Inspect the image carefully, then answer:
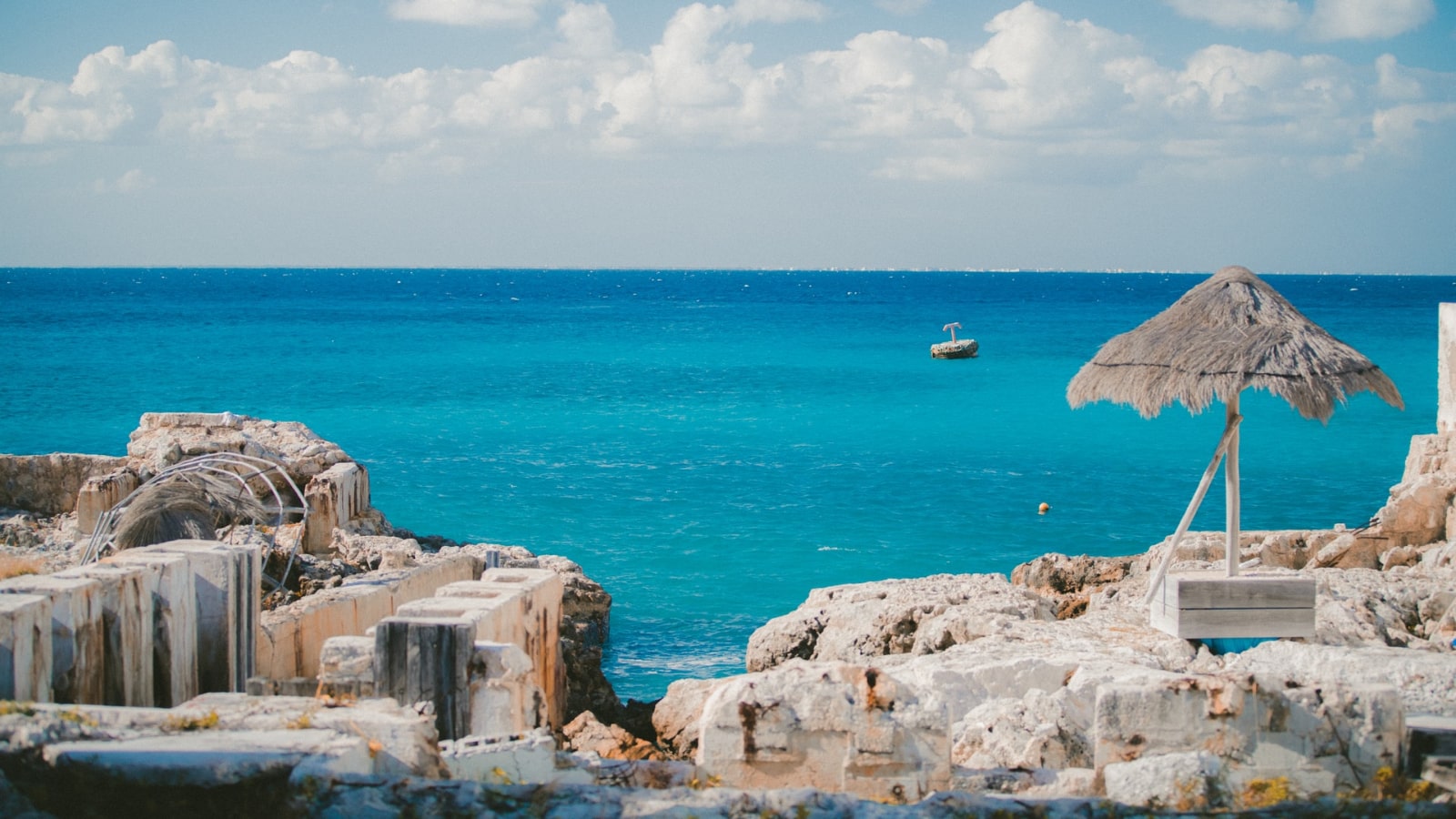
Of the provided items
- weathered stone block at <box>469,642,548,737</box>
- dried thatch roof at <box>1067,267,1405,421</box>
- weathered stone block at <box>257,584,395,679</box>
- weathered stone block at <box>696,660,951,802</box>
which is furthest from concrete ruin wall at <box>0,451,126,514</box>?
weathered stone block at <box>696,660,951,802</box>

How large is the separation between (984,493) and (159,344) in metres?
39.9

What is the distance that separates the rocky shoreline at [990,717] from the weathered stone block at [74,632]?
108 centimetres

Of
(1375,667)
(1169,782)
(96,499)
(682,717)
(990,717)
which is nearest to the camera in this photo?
(1169,782)

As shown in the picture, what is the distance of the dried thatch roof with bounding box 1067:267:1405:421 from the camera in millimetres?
7441

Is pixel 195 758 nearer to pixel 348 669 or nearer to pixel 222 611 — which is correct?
pixel 348 669

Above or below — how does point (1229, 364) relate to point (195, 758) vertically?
above

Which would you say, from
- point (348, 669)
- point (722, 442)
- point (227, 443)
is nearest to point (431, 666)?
point (348, 669)

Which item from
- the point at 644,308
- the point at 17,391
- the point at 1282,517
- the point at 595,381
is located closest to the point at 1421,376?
the point at 1282,517

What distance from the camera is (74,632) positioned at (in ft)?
17.7

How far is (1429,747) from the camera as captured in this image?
4.62 meters

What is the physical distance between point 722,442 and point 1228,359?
1910 cm

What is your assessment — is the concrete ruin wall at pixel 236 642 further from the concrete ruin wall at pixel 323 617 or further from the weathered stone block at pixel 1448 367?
the weathered stone block at pixel 1448 367

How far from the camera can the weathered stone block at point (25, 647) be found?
4902mm

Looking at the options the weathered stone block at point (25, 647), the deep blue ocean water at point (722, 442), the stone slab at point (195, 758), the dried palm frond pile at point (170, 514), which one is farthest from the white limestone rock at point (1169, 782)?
the deep blue ocean water at point (722, 442)
